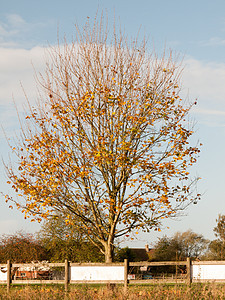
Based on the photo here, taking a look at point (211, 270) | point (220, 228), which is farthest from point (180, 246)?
point (211, 270)

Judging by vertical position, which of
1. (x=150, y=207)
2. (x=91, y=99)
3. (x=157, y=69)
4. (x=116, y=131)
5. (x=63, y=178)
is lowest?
(x=150, y=207)

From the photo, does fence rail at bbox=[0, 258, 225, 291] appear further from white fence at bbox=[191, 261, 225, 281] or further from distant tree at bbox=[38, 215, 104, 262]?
distant tree at bbox=[38, 215, 104, 262]

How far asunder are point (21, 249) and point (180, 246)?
25.9 meters

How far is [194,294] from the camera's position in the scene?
973 centimetres

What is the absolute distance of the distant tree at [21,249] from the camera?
Result: 131 feet

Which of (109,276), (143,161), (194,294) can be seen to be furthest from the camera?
(109,276)

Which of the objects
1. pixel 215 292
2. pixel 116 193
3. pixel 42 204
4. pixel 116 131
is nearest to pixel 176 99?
pixel 116 131

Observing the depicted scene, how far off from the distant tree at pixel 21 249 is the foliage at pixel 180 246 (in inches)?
780

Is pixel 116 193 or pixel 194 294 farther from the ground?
pixel 116 193

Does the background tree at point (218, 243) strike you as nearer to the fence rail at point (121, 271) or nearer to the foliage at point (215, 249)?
the foliage at point (215, 249)

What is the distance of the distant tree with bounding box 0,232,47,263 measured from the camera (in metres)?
39.9

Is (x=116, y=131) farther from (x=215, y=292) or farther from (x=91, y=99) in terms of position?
(x=215, y=292)

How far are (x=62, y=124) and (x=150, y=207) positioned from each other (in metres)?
4.77

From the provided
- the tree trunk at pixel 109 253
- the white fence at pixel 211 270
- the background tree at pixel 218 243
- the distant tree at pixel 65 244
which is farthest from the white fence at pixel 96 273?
the background tree at pixel 218 243
